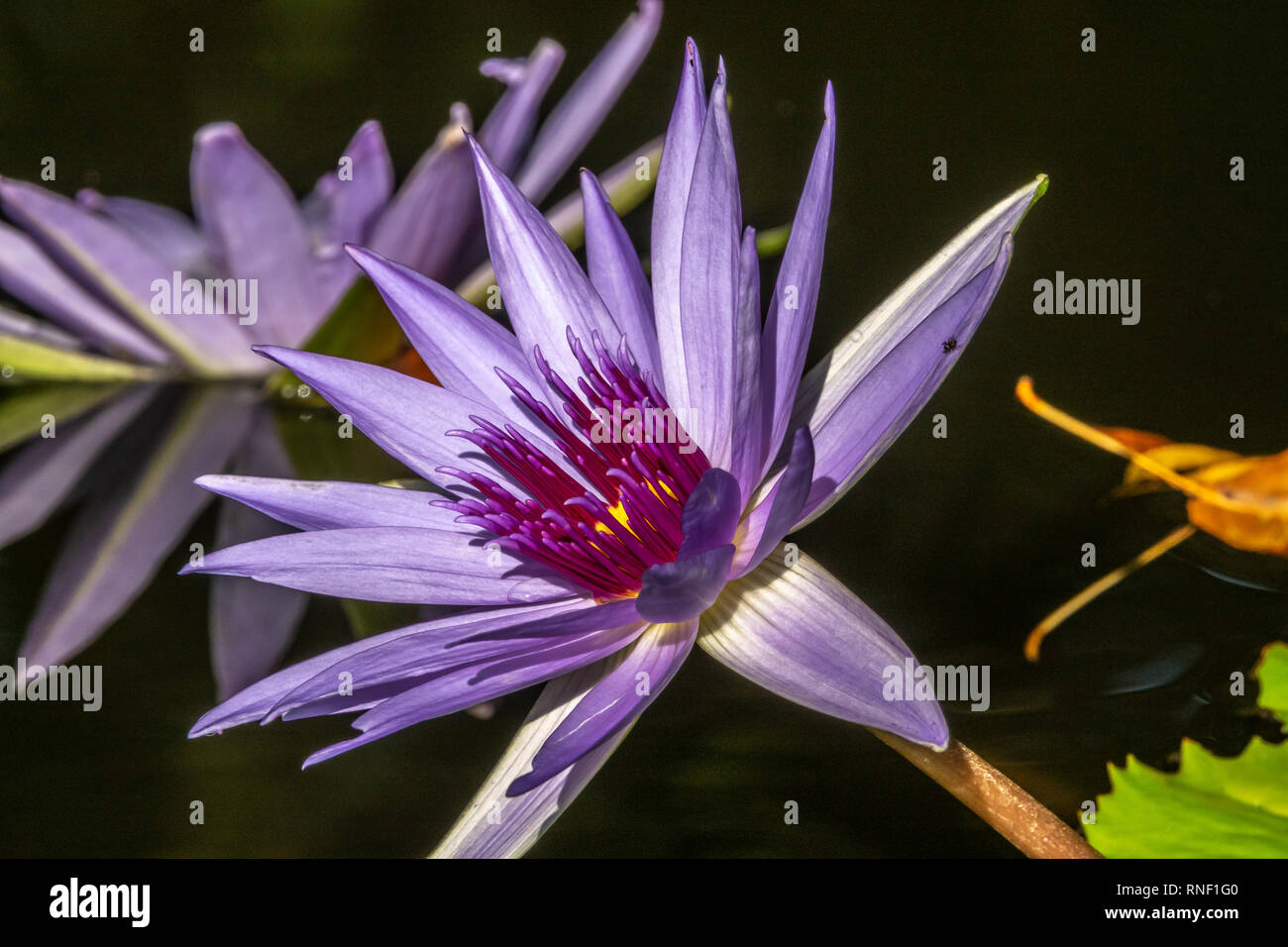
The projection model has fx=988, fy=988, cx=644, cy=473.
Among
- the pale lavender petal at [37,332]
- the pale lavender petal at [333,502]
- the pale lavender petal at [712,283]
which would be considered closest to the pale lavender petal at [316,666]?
the pale lavender petal at [333,502]

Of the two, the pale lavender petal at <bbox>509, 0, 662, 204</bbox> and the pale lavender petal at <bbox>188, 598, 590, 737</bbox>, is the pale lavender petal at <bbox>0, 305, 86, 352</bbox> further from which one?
the pale lavender petal at <bbox>188, 598, 590, 737</bbox>

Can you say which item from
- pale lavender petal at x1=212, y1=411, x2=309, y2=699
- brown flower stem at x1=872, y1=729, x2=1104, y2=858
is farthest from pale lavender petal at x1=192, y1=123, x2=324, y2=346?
brown flower stem at x1=872, y1=729, x2=1104, y2=858

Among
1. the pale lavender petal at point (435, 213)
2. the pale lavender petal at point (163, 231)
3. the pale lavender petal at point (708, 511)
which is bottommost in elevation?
the pale lavender petal at point (708, 511)

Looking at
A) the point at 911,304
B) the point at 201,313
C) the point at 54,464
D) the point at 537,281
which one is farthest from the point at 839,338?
the point at 54,464

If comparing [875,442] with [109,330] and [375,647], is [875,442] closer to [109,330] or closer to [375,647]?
[375,647]

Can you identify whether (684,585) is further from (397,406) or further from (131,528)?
(131,528)

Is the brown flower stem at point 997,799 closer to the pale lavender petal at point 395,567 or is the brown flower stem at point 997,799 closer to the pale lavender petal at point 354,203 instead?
the pale lavender petal at point 395,567
